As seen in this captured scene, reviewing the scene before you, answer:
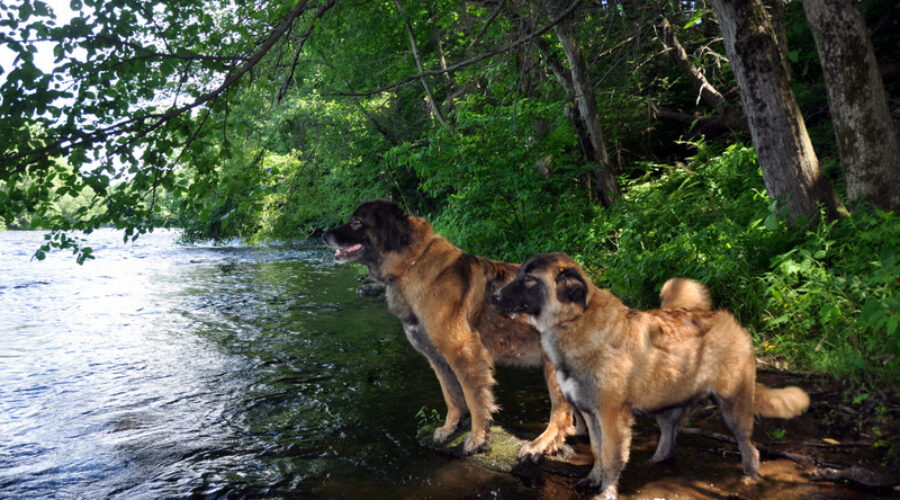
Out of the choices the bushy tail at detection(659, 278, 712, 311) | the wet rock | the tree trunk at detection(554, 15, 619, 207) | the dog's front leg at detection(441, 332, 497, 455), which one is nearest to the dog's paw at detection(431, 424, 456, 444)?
the dog's front leg at detection(441, 332, 497, 455)

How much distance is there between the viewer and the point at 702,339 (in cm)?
466

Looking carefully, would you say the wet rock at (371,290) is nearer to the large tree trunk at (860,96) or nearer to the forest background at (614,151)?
the forest background at (614,151)

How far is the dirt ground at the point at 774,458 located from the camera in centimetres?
427

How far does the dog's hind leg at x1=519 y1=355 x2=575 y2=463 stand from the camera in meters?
5.12

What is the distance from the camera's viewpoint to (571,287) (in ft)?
14.8

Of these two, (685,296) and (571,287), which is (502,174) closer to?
(685,296)

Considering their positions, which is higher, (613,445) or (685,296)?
(685,296)

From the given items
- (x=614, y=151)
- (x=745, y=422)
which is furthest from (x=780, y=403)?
(x=614, y=151)

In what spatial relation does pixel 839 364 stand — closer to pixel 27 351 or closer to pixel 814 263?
pixel 814 263

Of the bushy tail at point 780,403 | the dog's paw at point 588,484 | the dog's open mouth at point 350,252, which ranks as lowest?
the dog's paw at point 588,484

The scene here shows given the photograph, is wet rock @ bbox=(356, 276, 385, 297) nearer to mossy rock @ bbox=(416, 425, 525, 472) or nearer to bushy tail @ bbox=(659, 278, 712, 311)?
mossy rock @ bbox=(416, 425, 525, 472)

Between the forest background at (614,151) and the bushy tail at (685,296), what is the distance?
1299mm

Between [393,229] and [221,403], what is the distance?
153 inches

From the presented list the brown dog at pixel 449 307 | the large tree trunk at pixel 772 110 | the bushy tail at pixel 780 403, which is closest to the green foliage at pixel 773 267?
the large tree trunk at pixel 772 110
